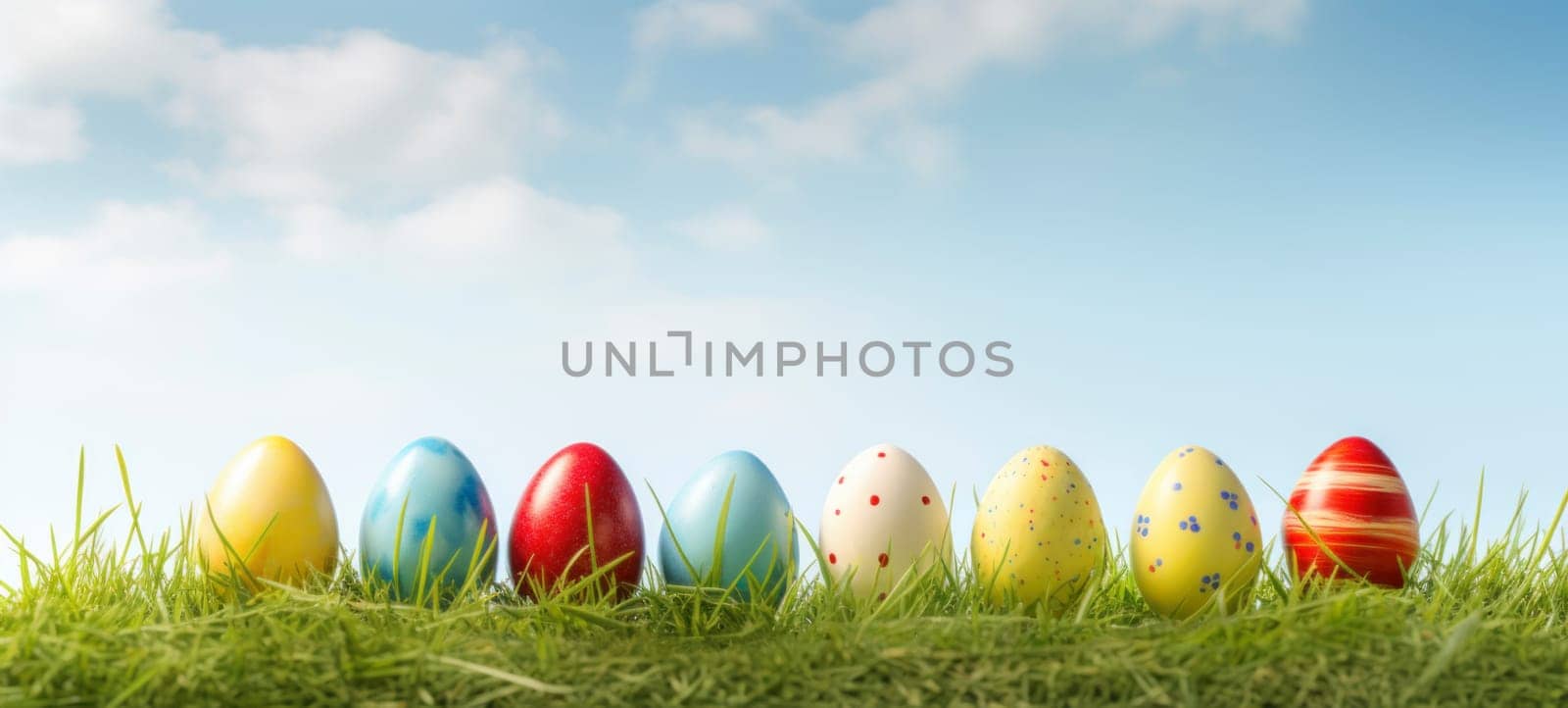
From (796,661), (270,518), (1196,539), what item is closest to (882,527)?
(1196,539)

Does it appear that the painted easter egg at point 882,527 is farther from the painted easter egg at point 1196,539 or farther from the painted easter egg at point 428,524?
the painted easter egg at point 428,524

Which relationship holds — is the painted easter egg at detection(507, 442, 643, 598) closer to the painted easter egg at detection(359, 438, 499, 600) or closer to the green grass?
the painted easter egg at detection(359, 438, 499, 600)

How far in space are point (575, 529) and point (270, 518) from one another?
65cm

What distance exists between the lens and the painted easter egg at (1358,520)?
8.63 feet

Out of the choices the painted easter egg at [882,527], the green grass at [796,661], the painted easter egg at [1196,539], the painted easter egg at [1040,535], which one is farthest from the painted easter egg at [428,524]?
the painted easter egg at [1196,539]

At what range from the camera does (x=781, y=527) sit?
2600 millimetres

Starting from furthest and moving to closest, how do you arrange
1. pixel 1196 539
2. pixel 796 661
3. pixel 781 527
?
1. pixel 781 527
2. pixel 1196 539
3. pixel 796 661

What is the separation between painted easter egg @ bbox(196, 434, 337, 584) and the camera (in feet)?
8.43

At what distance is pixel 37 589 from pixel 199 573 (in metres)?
0.31

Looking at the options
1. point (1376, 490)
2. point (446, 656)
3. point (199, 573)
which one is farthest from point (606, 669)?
point (1376, 490)

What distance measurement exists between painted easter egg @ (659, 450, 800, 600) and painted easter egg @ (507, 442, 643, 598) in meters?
0.10

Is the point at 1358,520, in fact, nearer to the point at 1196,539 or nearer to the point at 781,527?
the point at 1196,539

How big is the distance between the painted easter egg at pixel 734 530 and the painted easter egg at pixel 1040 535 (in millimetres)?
427

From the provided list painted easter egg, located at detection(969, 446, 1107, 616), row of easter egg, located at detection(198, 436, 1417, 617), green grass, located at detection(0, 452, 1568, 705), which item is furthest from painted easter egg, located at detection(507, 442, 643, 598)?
painted easter egg, located at detection(969, 446, 1107, 616)
